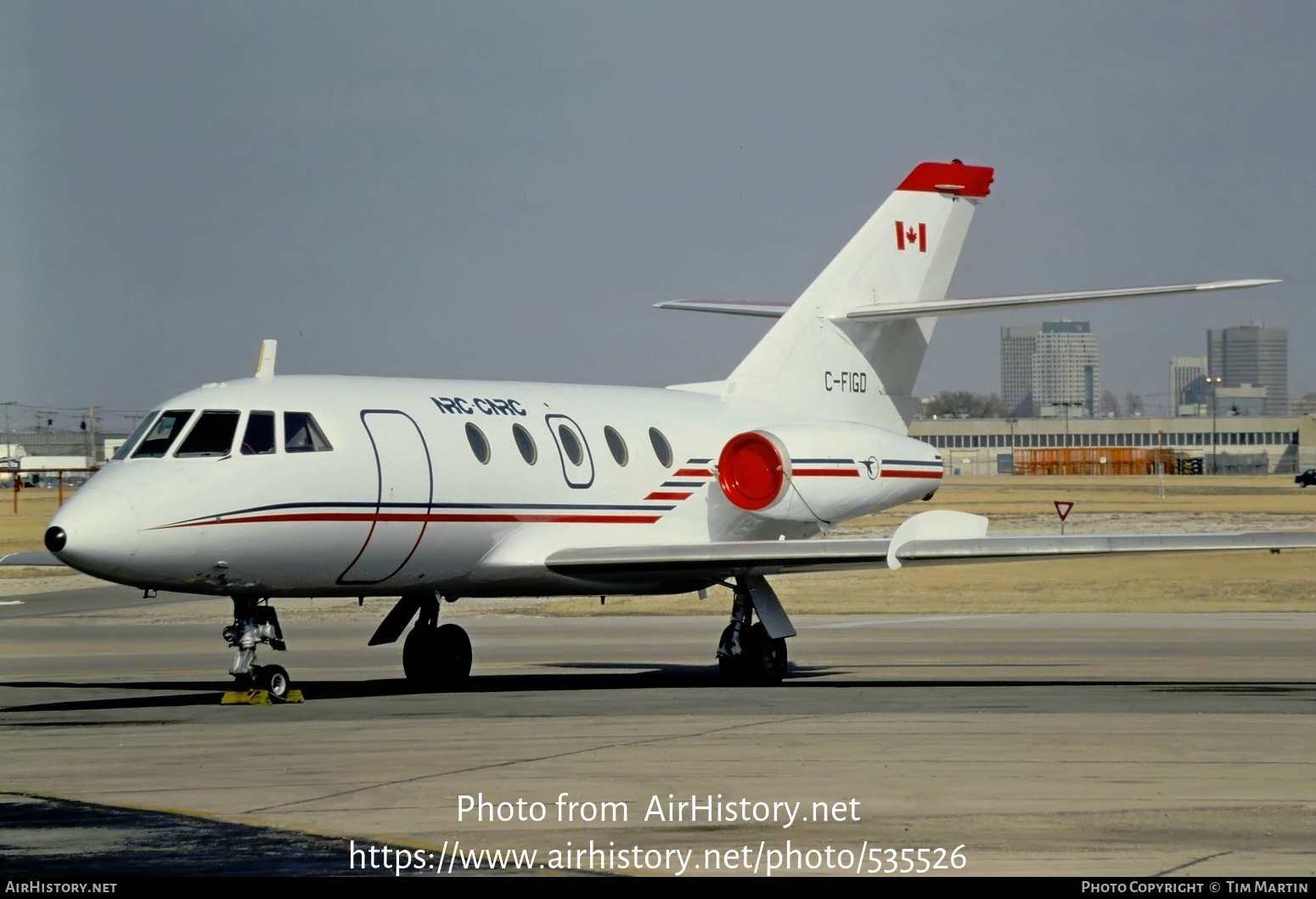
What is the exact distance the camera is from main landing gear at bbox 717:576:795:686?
18.8m

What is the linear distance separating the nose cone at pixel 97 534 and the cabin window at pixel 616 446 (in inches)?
241

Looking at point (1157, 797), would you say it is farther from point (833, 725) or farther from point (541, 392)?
point (541, 392)

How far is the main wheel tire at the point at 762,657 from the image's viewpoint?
1884cm

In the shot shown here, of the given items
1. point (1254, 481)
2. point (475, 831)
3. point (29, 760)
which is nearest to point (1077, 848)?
point (475, 831)

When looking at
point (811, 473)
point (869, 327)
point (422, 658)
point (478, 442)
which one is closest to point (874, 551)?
point (811, 473)

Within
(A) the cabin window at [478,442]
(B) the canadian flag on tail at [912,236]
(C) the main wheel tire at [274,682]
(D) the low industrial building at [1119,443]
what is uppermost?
(D) the low industrial building at [1119,443]

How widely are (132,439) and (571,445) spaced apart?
496cm

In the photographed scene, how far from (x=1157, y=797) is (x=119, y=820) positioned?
5776mm

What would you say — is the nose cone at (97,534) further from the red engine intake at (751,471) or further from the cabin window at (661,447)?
the red engine intake at (751,471)

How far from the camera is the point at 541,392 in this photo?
19.2m

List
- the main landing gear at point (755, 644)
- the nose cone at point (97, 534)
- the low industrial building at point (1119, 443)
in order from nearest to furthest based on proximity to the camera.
Result: 1. the nose cone at point (97, 534)
2. the main landing gear at point (755, 644)
3. the low industrial building at point (1119, 443)

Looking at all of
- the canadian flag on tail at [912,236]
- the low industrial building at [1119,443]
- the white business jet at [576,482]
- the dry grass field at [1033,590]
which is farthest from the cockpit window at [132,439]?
the low industrial building at [1119,443]

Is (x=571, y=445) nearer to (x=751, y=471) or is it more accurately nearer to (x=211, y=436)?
(x=751, y=471)

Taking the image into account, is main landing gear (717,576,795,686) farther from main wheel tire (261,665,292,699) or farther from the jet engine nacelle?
main wheel tire (261,665,292,699)
